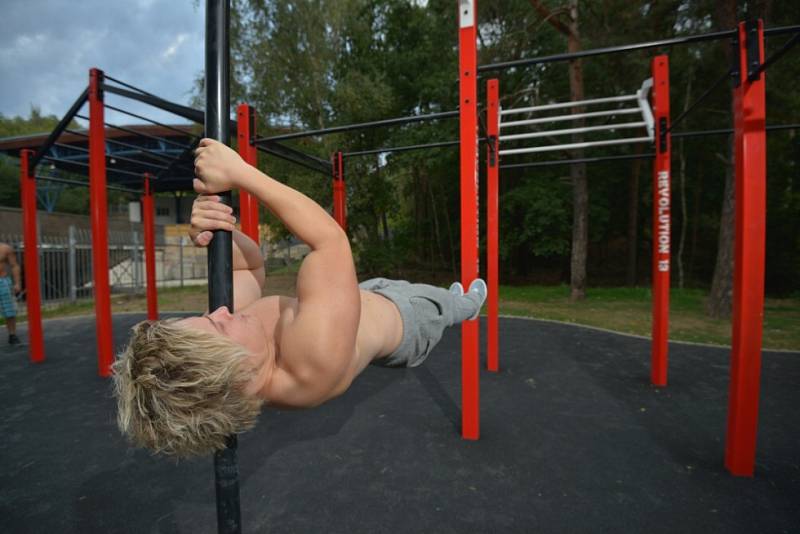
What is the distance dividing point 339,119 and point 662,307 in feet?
37.2

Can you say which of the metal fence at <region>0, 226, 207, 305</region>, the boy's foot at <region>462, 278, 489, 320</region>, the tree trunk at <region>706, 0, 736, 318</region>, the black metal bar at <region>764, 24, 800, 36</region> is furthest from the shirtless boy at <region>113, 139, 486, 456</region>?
the metal fence at <region>0, 226, 207, 305</region>

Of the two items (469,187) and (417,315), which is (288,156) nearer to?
(469,187)

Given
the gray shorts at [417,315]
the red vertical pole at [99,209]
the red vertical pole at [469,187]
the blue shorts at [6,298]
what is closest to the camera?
the gray shorts at [417,315]

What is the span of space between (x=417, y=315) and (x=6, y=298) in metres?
6.38

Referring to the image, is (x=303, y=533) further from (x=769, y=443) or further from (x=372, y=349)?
(x=769, y=443)

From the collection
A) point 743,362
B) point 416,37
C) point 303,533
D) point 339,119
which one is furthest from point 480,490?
point 416,37

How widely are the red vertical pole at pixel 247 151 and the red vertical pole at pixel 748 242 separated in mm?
3214

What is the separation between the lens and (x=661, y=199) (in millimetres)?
3711

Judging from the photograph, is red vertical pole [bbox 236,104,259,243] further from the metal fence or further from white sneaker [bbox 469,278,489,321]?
the metal fence

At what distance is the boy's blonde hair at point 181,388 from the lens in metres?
1.12

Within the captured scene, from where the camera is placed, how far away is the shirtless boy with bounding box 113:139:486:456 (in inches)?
44.2

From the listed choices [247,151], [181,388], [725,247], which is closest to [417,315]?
[181,388]

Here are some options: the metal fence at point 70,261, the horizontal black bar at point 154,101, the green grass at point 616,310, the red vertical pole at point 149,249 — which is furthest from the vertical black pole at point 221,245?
the metal fence at point 70,261

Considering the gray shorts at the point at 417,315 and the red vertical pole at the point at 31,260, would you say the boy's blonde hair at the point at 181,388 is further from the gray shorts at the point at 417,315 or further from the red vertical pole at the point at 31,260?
the red vertical pole at the point at 31,260
